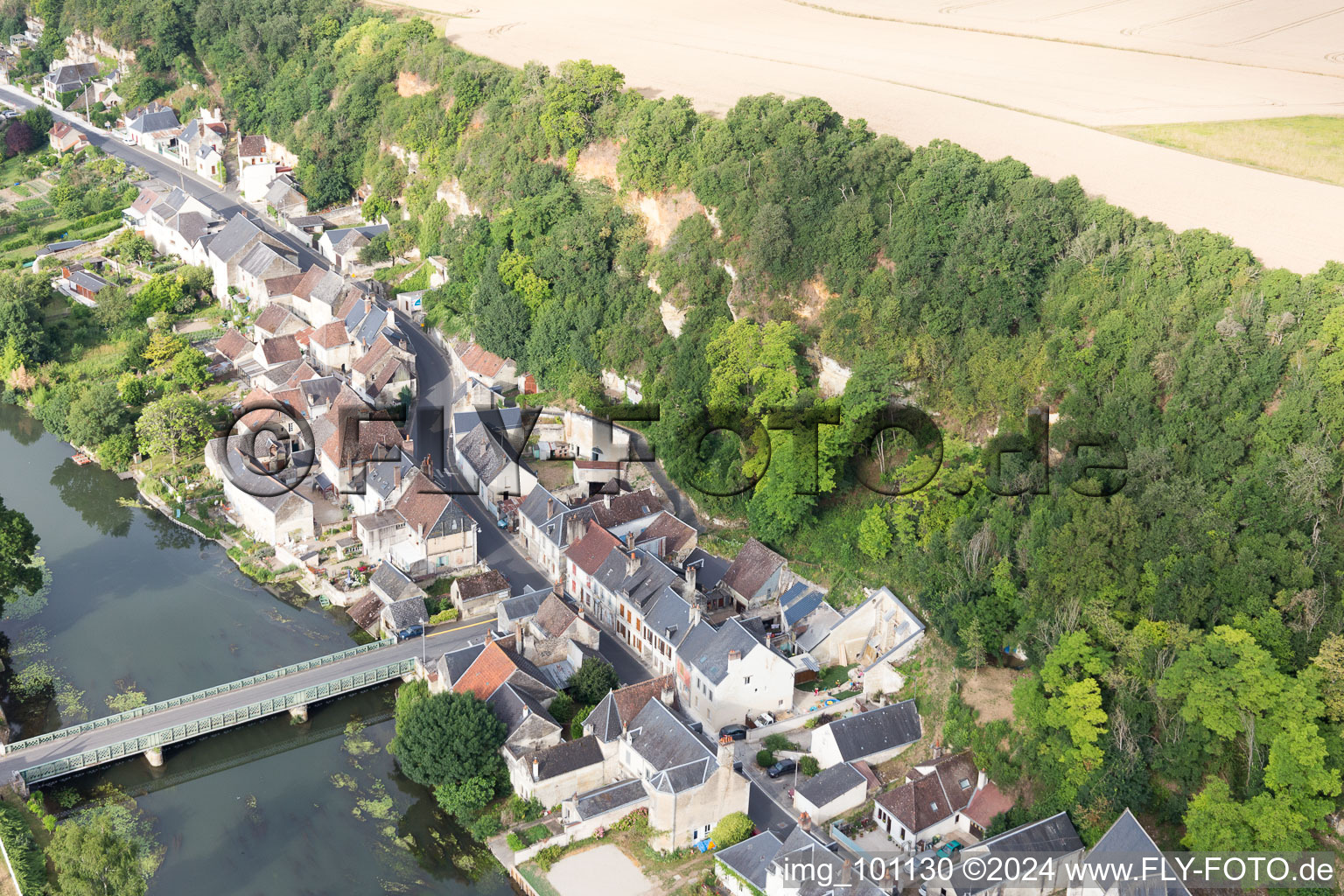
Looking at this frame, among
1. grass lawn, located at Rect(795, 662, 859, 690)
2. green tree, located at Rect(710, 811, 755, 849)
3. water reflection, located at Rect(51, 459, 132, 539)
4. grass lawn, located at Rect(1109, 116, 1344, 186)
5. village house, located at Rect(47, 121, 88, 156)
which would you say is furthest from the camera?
village house, located at Rect(47, 121, 88, 156)

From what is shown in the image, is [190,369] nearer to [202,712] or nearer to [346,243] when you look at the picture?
[346,243]

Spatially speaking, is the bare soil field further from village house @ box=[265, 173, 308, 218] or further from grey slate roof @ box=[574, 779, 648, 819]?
grey slate roof @ box=[574, 779, 648, 819]

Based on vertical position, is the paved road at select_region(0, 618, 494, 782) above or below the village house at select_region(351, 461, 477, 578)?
below

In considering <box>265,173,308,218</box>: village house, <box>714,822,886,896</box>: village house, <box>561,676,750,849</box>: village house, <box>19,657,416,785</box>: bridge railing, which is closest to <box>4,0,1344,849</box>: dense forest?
<box>714,822,886,896</box>: village house

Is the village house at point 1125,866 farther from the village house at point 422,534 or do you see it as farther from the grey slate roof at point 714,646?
the village house at point 422,534

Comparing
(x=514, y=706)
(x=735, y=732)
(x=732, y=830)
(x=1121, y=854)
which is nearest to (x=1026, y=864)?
(x=1121, y=854)

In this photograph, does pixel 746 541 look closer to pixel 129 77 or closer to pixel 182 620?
pixel 182 620
